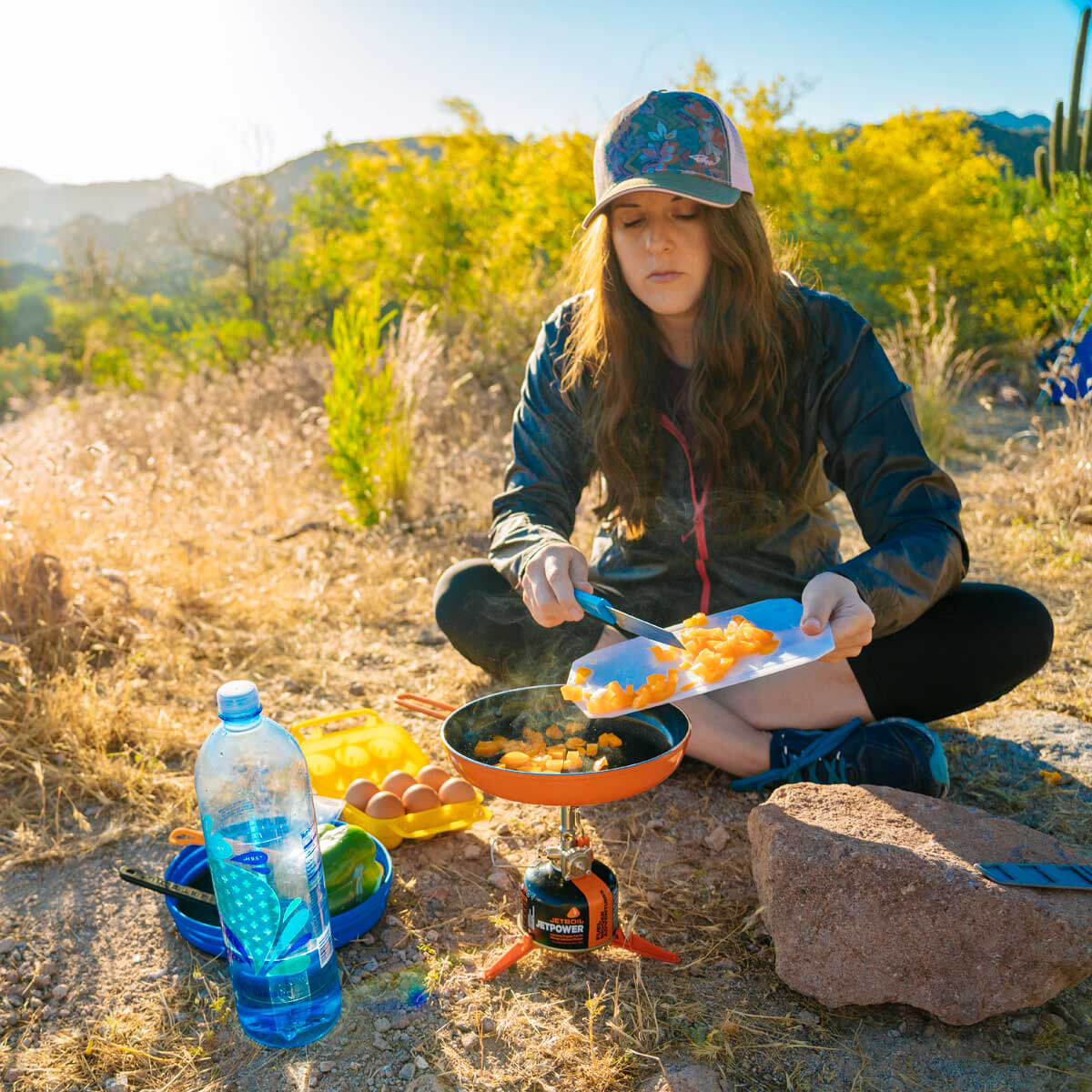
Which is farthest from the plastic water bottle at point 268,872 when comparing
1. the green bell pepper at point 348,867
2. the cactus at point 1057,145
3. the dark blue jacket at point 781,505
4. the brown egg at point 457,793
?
the cactus at point 1057,145

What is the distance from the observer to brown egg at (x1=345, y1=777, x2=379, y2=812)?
244cm

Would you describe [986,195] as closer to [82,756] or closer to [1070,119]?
[1070,119]

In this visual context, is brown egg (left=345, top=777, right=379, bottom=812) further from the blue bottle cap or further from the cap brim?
the cap brim

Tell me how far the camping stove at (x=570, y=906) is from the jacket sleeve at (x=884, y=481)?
2.70 feet

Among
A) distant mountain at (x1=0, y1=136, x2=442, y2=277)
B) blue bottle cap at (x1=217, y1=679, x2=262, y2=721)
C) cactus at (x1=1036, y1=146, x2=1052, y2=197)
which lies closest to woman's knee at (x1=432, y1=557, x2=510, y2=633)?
blue bottle cap at (x1=217, y1=679, x2=262, y2=721)

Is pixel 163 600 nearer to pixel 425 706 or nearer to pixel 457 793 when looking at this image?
pixel 425 706

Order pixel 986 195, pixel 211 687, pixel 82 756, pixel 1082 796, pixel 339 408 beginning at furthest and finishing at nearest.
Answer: pixel 986 195
pixel 339 408
pixel 211 687
pixel 82 756
pixel 1082 796

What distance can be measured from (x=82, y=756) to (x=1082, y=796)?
2.81m

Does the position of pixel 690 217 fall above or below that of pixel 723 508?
above

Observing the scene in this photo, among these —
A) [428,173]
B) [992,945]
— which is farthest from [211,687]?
[428,173]

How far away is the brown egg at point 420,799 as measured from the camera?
2.44 metres

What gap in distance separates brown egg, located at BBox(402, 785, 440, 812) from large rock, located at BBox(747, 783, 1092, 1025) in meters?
0.91

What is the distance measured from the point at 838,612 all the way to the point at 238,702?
4.02 feet

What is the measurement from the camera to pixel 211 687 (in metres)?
3.29
